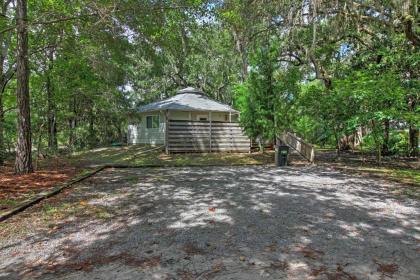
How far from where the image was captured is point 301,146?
14094mm

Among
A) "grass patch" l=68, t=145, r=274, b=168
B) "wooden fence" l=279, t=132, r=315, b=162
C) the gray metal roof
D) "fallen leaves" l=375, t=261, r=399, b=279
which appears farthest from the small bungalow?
"fallen leaves" l=375, t=261, r=399, b=279

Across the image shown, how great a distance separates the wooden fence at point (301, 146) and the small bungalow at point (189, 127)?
233 cm

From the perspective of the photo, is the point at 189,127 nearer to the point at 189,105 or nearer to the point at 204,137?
the point at 204,137

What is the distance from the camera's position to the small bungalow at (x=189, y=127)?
15141 millimetres

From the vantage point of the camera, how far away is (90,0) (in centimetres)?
726

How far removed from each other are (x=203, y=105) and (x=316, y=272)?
18.1 m

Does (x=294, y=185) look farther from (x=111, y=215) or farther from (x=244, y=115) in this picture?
(x=244, y=115)

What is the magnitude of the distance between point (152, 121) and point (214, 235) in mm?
18071

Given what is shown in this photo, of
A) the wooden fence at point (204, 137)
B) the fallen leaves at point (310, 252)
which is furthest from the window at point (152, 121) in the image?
the fallen leaves at point (310, 252)

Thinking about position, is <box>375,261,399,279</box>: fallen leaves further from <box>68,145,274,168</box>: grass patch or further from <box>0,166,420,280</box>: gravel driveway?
<box>68,145,274,168</box>: grass patch

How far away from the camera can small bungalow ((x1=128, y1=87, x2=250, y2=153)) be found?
596 inches

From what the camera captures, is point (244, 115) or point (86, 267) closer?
point (86, 267)

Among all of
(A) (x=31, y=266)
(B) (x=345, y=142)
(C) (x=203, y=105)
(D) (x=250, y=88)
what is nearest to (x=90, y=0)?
(A) (x=31, y=266)

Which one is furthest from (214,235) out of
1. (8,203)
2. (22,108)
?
(22,108)
